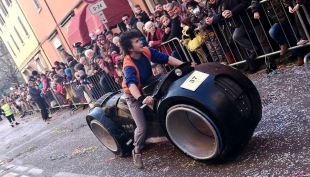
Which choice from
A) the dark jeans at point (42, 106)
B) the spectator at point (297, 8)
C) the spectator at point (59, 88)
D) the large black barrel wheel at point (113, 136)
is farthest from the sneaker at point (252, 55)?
the dark jeans at point (42, 106)

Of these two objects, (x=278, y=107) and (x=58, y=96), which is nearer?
(x=278, y=107)

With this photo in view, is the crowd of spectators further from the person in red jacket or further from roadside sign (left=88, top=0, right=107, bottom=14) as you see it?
roadside sign (left=88, top=0, right=107, bottom=14)

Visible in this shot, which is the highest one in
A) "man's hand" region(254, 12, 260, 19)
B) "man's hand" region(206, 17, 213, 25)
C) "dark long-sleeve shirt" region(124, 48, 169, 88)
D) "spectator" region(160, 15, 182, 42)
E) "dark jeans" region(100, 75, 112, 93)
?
"spectator" region(160, 15, 182, 42)

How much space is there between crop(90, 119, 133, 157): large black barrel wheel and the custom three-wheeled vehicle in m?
0.86

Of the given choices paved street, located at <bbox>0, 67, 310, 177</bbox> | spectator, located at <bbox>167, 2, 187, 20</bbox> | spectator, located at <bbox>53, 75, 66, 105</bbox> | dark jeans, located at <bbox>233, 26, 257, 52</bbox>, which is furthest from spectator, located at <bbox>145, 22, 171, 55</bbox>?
spectator, located at <bbox>53, 75, 66, 105</bbox>

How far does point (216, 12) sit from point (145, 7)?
634 cm

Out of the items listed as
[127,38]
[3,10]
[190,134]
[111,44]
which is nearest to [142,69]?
[127,38]

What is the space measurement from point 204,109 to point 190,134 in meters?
0.67

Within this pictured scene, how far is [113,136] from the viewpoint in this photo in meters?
5.28

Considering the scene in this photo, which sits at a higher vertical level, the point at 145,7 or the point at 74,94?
the point at 145,7

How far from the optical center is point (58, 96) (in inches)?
599

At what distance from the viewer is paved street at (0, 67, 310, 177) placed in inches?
139

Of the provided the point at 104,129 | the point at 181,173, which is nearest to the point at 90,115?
the point at 104,129

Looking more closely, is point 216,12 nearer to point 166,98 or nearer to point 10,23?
point 166,98
